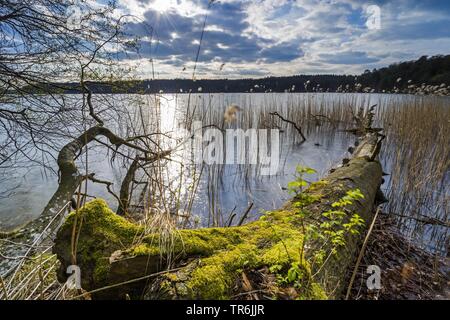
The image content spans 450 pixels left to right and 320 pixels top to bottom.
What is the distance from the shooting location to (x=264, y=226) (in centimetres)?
177

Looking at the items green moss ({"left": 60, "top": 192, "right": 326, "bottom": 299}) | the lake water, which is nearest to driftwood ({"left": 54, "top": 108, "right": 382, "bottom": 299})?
green moss ({"left": 60, "top": 192, "right": 326, "bottom": 299})

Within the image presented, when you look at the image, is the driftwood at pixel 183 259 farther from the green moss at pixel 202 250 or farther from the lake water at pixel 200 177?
the lake water at pixel 200 177

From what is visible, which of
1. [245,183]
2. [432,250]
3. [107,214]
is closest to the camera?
[107,214]

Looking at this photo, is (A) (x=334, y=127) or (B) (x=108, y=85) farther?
(A) (x=334, y=127)

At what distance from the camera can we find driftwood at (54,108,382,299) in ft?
4.05

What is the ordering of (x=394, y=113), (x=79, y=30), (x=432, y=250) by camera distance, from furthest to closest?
(x=394, y=113) < (x=79, y=30) < (x=432, y=250)

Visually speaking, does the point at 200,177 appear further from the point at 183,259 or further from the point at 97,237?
the point at 183,259

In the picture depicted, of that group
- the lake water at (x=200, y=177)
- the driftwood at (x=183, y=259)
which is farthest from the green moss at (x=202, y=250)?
the lake water at (x=200, y=177)

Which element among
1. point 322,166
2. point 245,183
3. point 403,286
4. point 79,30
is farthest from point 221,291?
point 322,166

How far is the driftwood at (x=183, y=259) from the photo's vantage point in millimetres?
1234

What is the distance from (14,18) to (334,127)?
1096cm

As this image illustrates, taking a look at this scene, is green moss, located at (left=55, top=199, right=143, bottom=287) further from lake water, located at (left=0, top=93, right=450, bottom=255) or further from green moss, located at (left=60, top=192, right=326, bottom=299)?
lake water, located at (left=0, top=93, right=450, bottom=255)

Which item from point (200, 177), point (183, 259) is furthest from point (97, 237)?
point (200, 177)

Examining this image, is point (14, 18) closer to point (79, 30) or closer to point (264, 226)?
point (79, 30)
